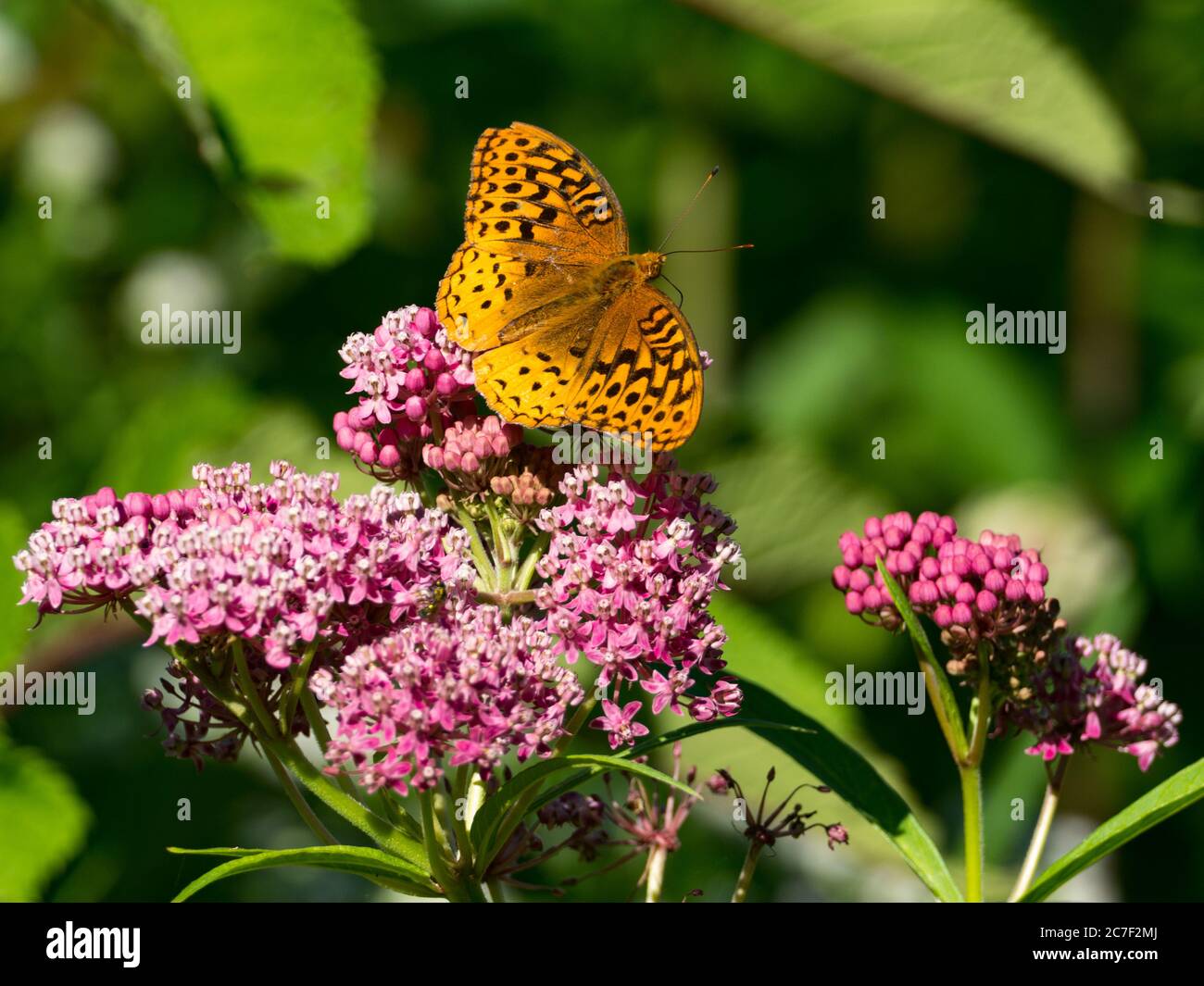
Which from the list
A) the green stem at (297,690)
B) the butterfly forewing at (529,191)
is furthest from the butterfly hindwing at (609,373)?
the green stem at (297,690)

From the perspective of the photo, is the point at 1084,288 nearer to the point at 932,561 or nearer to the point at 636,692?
the point at 636,692

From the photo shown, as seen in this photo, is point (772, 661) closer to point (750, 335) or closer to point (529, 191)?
point (529, 191)

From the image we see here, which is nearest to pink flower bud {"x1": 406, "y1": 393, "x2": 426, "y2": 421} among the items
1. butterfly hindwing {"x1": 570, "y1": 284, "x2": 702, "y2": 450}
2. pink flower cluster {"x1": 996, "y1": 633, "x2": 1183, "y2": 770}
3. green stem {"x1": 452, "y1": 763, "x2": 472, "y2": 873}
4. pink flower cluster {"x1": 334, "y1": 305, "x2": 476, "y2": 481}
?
pink flower cluster {"x1": 334, "y1": 305, "x2": 476, "y2": 481}

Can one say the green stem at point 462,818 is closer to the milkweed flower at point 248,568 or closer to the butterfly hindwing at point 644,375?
the milkweed flower at point 248,568

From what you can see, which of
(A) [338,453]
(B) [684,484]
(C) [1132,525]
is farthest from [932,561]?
(C) [1132,525]

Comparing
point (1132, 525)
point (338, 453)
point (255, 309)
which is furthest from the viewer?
point (255, 309)

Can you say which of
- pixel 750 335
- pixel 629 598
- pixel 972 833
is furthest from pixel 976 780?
pixel 750 335
